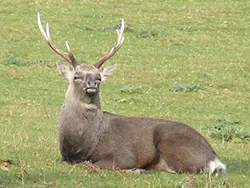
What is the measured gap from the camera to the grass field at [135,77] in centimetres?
979

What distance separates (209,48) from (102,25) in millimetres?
4178

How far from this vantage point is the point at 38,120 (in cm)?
1606

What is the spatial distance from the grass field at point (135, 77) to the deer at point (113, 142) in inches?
17.9

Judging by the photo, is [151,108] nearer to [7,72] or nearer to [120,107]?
[120,107]

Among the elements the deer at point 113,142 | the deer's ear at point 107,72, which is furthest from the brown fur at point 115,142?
the deer's ear at point 107,72

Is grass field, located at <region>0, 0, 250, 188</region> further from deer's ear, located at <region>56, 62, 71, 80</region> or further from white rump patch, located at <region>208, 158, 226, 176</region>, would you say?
deer's ear, located at <region>56, 62, 71, 80</region>

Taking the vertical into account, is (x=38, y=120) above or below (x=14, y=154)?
below

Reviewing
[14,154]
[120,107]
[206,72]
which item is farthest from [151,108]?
[14,154]

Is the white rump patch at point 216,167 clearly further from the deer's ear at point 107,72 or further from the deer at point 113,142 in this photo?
the deer's ear at point 107,72

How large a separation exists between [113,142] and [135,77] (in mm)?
11697

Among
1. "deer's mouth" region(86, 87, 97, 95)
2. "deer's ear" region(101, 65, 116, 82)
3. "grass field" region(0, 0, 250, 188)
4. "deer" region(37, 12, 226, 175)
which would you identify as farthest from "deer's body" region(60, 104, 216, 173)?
"deer's ear" region(101, 65, 116, 82)

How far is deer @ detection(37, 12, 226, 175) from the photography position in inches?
415

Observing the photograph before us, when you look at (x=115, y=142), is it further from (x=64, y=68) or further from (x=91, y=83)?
(x=64, y=68)

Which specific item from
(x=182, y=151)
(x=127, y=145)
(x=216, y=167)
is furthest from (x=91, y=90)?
(x=216, y=167)
